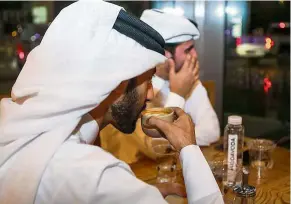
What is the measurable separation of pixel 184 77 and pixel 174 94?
0.43 ft

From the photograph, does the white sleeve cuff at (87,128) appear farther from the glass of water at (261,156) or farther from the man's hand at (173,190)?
the glass of water at (261,156)

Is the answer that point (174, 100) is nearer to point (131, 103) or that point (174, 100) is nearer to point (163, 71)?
point (163, 71)

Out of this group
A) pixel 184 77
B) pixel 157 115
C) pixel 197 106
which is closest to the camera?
pixel 157 115

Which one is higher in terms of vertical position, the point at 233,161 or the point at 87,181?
the point at 87,181

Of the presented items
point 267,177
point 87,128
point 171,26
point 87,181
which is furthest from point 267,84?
point 87,181

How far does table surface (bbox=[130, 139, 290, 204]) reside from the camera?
1.52 m

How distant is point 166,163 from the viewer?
1.74 meters

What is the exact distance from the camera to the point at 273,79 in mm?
3844

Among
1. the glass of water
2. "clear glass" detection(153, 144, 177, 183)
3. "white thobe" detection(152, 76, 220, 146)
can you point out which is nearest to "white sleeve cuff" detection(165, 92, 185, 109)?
"white thobe" detection(152, 76, 220, 146)

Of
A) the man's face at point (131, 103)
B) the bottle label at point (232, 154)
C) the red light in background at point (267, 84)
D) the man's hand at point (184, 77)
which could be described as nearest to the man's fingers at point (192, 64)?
the man's hand at point (184, 77)

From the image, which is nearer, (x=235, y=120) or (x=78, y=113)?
(x=78, y=113)

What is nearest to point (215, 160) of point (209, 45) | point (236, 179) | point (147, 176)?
point (236, 179)

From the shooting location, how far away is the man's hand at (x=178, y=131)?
4.09ft

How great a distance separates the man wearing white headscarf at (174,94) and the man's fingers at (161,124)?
53 centimetres
